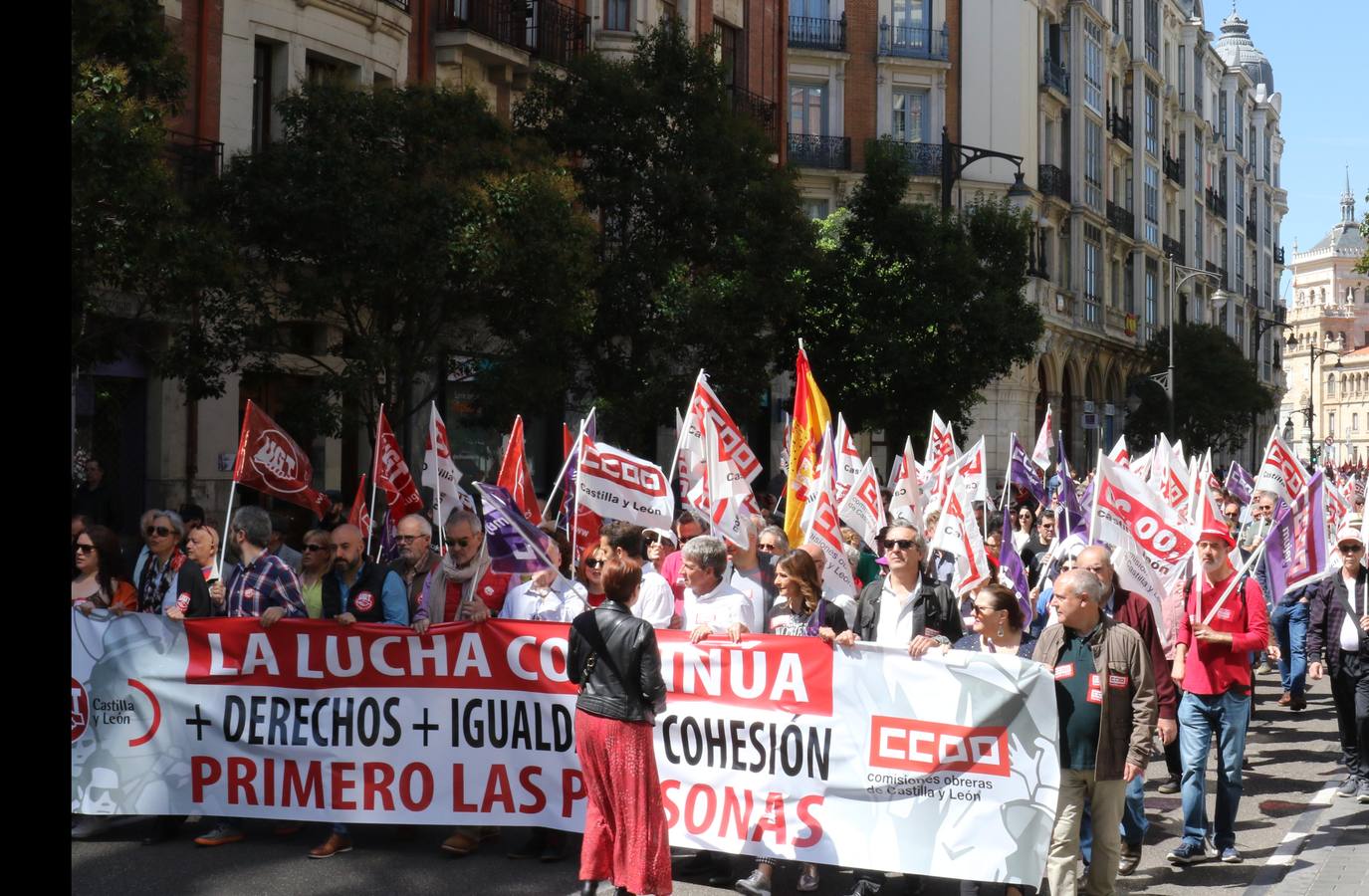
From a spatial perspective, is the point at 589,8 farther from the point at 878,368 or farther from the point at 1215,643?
the point at 1215,643

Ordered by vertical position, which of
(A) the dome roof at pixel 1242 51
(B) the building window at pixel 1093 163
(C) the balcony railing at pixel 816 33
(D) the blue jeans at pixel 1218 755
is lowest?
(D) the blue jeans at pixel 1218 755

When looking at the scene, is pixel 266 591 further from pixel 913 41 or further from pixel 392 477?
pixel 913 41

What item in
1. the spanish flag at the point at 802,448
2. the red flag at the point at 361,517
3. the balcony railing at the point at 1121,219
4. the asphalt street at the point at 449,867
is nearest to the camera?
the asphalt street at the point at 449,867

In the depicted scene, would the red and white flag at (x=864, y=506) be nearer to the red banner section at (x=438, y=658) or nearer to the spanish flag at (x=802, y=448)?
the spanish flag at (x=802, y=448)

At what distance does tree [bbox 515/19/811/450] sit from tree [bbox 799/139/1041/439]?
6391 millimetres

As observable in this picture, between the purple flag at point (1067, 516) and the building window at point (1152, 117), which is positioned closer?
the purple flag at point (1067, 516)

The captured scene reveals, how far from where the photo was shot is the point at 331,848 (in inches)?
321

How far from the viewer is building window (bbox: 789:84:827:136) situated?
142 feet

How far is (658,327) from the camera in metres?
22.2

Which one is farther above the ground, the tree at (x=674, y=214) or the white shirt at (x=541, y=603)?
the tree at (x=674, y=214)

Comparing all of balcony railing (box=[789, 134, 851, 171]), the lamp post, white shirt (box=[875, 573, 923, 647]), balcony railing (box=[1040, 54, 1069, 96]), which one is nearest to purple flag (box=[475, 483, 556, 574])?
white shirt (box=[875, 573, 923, 647])

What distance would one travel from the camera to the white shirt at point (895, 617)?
803cm

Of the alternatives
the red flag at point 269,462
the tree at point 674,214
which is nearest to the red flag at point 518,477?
the red flag at point 269,462

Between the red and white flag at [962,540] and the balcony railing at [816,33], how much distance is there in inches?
1294
